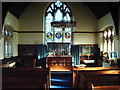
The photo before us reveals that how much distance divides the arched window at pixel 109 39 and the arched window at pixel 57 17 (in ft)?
9.23

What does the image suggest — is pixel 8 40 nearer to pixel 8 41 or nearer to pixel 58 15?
pixel 8 41

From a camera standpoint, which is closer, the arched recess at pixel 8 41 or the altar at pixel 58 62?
the altar at pixel 58 62

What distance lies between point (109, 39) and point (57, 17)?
450 centimetres

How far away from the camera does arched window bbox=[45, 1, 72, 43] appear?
453 inches

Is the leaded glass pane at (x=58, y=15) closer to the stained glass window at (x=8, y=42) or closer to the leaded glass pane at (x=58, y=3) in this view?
the leaded glass pane at (x=58, y=3)

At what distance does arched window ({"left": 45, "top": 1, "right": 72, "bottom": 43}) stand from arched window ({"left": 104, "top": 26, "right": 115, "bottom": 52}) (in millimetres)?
2815

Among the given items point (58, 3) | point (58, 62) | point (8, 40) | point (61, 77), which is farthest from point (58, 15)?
point (61, 77)

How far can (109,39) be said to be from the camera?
31.6 ft

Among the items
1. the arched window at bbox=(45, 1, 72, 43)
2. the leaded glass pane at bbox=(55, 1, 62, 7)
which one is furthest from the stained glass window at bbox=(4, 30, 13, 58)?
the leaded glass pane at bbox=(55, 1, 62, 7)

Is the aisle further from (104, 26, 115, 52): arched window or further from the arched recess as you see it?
the arched recess

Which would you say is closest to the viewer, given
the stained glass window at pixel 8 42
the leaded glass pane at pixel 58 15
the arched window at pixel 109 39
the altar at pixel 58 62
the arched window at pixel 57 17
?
the altar at pixel 58 62

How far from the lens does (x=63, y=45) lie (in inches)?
449

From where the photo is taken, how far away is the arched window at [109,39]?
910 centimetres

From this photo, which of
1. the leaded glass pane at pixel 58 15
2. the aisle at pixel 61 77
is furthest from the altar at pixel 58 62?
the leaded glass pane at pixel 58 15
